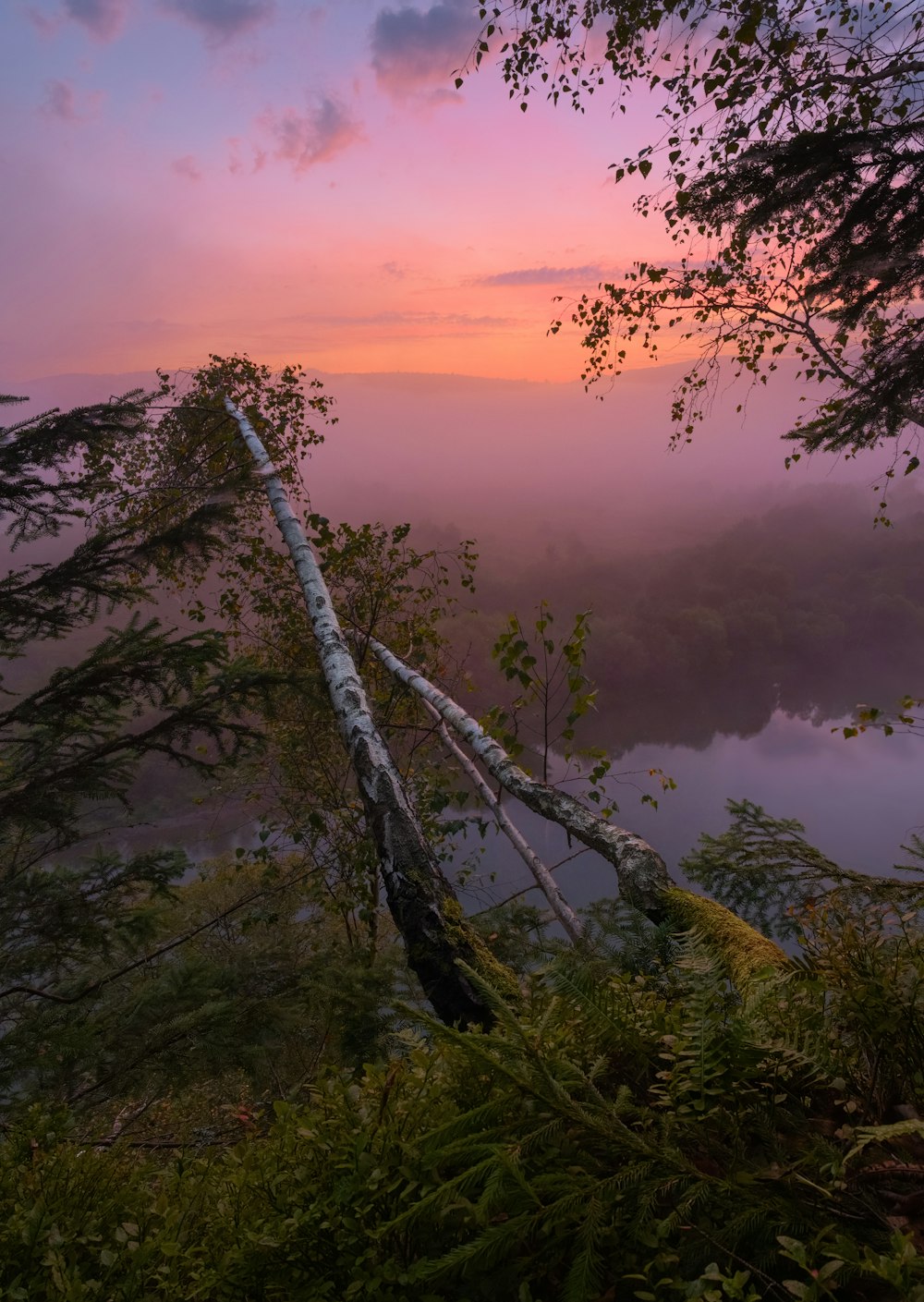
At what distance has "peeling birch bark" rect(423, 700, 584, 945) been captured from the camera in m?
3.99

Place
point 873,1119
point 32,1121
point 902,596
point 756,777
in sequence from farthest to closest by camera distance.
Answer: point 902,596
point 756,777
point 32,1121
point 873,1119

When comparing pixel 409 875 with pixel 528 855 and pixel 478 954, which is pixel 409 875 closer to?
pixel 478 954

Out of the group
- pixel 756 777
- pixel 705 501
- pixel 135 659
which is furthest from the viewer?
pixel 705 501

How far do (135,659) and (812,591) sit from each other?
93401 mm

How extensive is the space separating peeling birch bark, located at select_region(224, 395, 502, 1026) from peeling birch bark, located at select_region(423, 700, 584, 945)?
72cm

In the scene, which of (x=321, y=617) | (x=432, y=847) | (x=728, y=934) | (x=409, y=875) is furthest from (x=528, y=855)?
(x=321, y=617)

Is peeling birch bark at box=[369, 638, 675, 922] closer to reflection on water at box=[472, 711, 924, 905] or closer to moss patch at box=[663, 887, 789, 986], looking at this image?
moss patch at box=[663, 887, 789, 986]

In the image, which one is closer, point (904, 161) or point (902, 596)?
point (904, 161)

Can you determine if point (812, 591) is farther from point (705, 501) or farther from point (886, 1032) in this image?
point (886, 1032)

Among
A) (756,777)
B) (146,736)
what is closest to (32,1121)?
(146,736)

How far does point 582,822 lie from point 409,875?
3.34 feet

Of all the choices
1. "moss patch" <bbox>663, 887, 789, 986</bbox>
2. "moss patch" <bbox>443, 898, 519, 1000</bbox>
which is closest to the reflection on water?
"moss patch" <bbox>443, 898, 519, 1000</bbox>

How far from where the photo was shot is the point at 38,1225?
5.24ft

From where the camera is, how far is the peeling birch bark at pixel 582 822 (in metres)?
2.96
